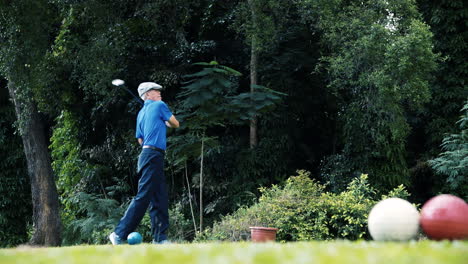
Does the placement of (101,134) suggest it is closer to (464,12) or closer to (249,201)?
(249,201)

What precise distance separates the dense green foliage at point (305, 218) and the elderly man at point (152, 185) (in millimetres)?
3189

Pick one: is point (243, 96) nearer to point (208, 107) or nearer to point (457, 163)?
point (208, 107)

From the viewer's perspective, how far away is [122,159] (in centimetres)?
1594

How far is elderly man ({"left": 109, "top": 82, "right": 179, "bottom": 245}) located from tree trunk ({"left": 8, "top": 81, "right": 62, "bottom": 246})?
8361 millimetres

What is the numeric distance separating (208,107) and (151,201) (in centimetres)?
527

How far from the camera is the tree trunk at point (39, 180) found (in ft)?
49.2

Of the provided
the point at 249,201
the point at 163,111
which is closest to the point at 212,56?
the point at 249,201

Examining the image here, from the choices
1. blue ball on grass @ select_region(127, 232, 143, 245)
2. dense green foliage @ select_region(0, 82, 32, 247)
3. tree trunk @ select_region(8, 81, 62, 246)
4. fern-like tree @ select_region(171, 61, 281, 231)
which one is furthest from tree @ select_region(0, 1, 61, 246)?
blue ball on grass @ select_region(127, 232, 143, 245)

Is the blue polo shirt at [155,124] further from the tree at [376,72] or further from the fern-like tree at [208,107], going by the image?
the tree at [376,72]

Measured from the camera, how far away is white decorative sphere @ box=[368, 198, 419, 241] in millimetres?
4988

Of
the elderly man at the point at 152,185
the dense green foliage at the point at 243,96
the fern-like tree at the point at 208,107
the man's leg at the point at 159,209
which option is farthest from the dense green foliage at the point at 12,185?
the man's leg at the point at 159,209

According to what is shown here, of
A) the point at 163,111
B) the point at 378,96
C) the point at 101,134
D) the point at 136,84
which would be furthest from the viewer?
the point at 101,134

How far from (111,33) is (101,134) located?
153 inches

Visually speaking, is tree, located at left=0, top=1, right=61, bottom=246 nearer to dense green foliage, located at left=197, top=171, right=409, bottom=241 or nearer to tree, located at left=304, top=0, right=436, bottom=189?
dense green foliage, located at left=197, top=171, right=409, bottom=241
